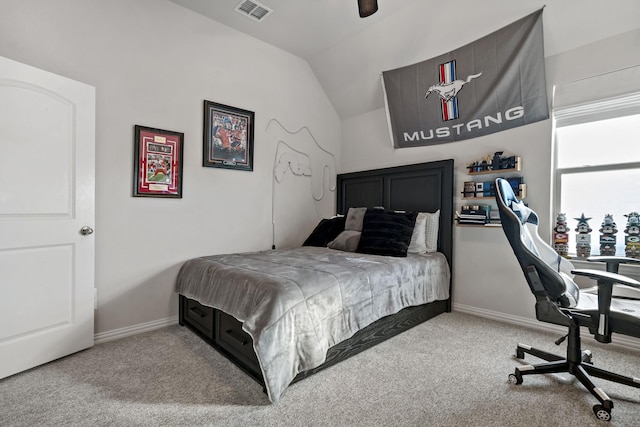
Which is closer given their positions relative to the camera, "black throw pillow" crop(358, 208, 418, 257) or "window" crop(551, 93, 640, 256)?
"window" crop(551, 93, 640, 256)

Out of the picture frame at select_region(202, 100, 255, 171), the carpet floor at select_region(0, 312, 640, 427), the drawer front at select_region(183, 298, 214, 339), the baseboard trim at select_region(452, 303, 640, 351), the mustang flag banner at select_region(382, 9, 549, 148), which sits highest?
the mustang flag banner at select_region(382, 9, 549, 148)

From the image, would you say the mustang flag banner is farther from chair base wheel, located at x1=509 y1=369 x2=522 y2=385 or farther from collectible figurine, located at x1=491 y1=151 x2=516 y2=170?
chair base wheel, located at x1=509 y1=369 x2=522 y2=385

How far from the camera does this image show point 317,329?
1800 millimetres

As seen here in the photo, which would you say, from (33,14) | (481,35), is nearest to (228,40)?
(33,14)

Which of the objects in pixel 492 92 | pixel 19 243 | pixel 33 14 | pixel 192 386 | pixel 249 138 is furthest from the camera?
pixel 249 138

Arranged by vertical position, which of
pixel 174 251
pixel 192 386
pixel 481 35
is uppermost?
pixel 481 35

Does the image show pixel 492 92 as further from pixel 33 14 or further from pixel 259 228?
pixel 33 14

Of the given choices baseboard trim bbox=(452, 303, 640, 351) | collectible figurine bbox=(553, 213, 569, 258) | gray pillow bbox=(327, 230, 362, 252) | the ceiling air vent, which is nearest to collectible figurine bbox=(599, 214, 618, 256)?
collectible figurine bbox=(553, 213, 569, 258)

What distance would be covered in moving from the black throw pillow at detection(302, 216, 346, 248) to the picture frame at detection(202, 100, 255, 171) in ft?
3.47

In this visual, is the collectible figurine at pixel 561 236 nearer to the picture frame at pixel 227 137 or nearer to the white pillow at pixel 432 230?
the white pillow at pixel 432 230

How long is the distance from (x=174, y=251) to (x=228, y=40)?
2179mm

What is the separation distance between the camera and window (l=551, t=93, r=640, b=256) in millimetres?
2336

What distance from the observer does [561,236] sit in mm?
2527

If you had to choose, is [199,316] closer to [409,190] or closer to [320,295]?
[320,295]
